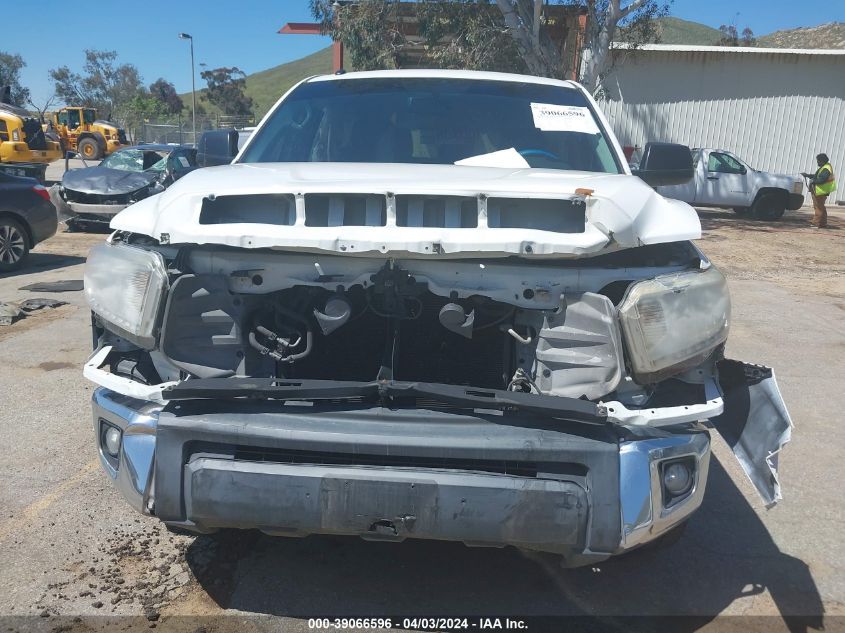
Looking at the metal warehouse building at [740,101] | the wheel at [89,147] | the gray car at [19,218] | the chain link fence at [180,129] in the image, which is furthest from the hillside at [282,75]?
the gray car at [19,218]

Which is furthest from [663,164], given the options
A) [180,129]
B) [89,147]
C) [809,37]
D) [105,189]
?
[809,37]

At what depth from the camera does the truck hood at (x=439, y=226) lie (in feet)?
8.59

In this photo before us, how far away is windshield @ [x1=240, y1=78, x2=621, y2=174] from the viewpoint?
4.05 metres

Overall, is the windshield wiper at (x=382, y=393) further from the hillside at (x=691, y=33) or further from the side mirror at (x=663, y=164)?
the hillside at (x=691, y=33)

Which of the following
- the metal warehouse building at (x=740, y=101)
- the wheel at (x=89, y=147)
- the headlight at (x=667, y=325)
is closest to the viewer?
the headlight at (x=667, y=325)

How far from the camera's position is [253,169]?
11.2 ft

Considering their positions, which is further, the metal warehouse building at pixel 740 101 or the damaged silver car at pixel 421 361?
the metal warehouse building at pixel 740 101

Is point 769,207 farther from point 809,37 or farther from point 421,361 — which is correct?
point 809,37

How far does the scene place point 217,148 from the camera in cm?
451

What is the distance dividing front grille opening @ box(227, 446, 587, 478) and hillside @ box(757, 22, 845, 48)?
6423 centimetres

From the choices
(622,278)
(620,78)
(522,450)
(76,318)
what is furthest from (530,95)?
(620,78)

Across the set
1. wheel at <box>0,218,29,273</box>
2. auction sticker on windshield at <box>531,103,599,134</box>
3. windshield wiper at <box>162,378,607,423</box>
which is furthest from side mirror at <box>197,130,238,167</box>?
wheel at <box>0,218,29,273</box>

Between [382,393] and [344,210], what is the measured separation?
68 centimetres

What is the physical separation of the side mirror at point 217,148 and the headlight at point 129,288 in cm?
159
